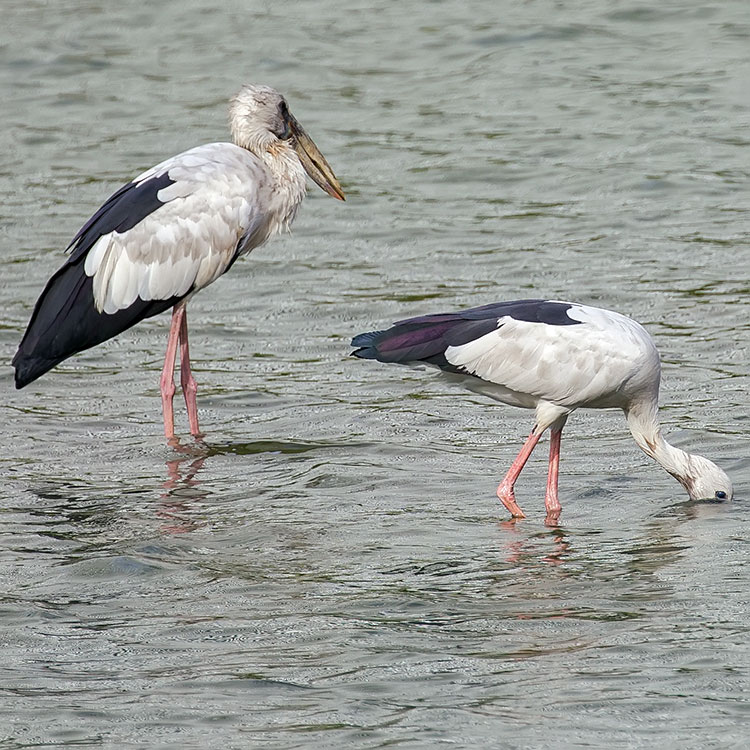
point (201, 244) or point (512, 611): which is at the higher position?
point (201, 244)

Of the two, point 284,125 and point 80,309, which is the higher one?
point 284,125

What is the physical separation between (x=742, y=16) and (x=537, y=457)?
1100 cm

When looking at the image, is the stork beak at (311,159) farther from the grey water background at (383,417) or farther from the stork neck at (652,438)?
the stork neck at (652,438)

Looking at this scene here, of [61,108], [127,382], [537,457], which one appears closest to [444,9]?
[61,108]

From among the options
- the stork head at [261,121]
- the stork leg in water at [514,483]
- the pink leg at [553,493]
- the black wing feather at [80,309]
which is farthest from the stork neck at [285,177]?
the pink leg at [553,493]

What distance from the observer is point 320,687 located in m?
5.48

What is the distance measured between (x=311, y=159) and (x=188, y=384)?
182cm

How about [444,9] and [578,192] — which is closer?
[578,192]

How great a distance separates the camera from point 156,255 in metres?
9.62

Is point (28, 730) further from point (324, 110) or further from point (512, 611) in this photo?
point (324, 110)

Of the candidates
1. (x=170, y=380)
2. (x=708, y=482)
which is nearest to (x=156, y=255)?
(x=170, y=380)

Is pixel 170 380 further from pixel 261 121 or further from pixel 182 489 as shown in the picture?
pixel 261 121

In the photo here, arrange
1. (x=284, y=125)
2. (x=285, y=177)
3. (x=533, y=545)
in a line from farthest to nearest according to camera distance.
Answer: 1. (x=284, y=125)
2. (x=285, y=177)
3. (x=533, y=545)

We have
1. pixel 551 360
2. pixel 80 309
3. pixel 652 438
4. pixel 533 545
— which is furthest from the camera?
pixel 80 309
